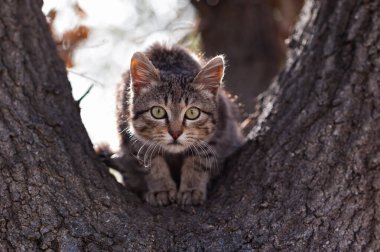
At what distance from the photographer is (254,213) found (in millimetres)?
3104

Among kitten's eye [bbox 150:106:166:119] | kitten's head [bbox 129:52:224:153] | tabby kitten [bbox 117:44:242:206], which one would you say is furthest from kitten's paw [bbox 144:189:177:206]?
kitten's eye [bbox 150:106:166:119]

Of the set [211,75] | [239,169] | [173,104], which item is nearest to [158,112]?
[173,104]

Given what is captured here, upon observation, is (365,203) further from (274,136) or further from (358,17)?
(358,17)

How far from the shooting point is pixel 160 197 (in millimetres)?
3691

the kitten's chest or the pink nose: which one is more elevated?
the kitten's chest

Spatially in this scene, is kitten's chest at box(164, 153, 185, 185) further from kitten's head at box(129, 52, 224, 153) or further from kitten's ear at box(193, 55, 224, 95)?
kitten's ear at box(193, 55, 224, 95)

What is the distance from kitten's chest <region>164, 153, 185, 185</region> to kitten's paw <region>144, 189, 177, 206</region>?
0.29 meters

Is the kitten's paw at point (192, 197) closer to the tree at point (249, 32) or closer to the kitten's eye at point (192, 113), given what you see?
the kitten's eye at point (192, 113)

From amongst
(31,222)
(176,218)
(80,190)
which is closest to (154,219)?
(176,218)

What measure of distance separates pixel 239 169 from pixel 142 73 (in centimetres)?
84

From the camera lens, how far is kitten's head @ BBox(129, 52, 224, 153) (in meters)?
3.69

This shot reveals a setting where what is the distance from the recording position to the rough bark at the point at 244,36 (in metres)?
5.51

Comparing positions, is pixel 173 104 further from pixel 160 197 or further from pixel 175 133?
pixel 160 197

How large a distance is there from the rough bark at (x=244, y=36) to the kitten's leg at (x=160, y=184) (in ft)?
5.94
